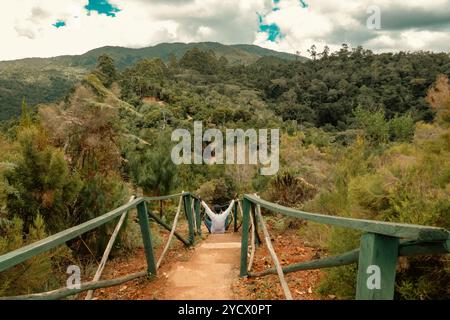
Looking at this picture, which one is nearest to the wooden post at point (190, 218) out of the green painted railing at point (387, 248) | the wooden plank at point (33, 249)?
the wooden plank at point (33, 249)

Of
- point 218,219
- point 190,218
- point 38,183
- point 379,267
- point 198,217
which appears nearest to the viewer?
point 379,267

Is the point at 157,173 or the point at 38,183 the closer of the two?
the point at 38,183

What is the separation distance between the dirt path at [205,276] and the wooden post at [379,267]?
2.36 meters

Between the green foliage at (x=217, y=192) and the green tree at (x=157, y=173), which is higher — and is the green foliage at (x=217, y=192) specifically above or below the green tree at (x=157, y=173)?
below

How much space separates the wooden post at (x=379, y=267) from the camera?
1.37 metres

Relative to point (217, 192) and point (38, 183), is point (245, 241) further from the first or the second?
point (217, 192)

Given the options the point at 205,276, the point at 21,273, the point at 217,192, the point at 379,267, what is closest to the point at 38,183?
the point at 21,273

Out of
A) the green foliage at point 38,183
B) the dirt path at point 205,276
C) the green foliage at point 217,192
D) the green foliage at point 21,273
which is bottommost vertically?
the green foliage at point 217,192

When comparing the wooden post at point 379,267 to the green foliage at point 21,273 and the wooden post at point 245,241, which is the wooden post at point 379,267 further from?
the green foliage at point 21,273

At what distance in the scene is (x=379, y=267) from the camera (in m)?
1.39

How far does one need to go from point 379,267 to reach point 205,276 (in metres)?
3.24
